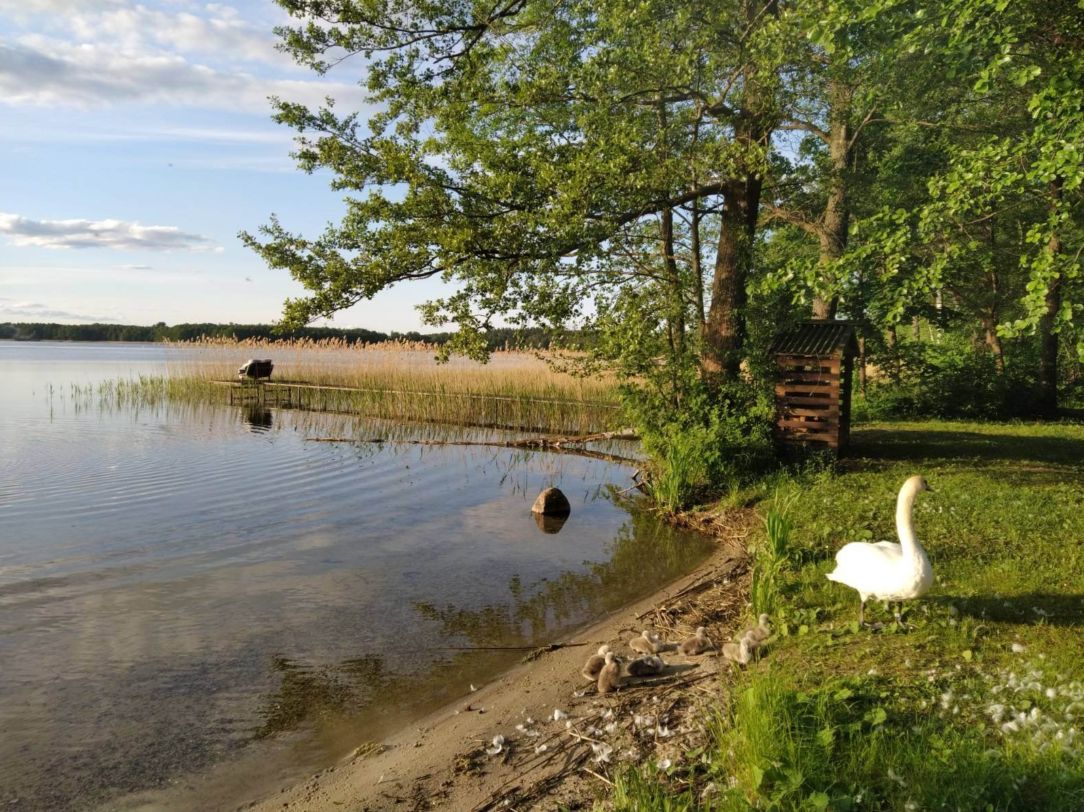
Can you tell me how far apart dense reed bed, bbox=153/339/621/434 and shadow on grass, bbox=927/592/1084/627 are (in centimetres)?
1339

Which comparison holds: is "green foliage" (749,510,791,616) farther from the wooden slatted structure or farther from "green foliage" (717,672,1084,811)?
the wooden slatted structure

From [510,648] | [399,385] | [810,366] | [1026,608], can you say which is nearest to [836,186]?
[810,366]

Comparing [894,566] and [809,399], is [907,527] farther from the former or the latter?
[809,399]

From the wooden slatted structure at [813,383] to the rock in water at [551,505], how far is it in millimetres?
4172

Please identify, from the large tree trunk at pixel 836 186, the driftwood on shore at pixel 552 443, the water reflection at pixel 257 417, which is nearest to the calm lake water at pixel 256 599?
the driftwood on shore at pixel 552 443

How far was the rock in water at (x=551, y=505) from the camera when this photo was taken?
13.3 metres

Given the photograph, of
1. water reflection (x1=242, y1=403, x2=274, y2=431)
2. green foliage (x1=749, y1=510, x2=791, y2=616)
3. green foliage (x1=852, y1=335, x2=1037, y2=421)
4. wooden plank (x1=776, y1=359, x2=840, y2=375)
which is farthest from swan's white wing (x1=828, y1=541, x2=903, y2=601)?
water reflection (x1=242, y1=403, x2=274, y2=431)

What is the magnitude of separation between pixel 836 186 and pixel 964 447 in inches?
250

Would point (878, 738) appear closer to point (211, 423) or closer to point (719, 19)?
point (719, 19)

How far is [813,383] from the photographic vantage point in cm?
1341

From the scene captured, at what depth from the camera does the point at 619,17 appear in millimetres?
11375

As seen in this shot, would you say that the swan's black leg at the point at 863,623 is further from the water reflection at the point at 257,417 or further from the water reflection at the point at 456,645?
the water reflection at the point at 257,417

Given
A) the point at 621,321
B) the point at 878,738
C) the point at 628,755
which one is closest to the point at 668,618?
the point at 628,755

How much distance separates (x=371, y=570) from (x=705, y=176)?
894 cm
